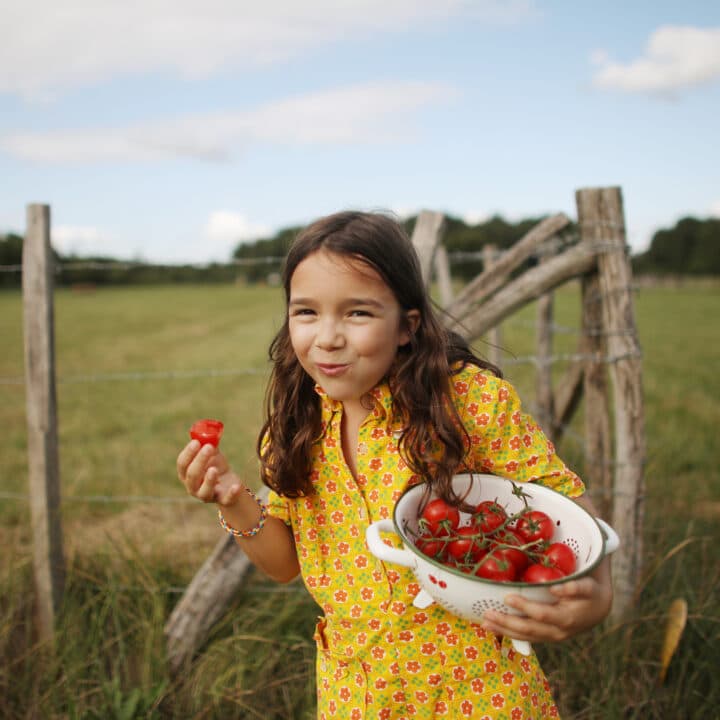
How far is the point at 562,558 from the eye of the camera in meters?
1.15

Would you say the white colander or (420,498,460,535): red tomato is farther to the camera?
(420,498,460,535): red tomato

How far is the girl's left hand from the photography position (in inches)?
41.8

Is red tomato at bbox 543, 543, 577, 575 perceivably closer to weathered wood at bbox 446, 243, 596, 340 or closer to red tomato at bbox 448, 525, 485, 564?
red tomato at bbox 448, 525, 485, 564

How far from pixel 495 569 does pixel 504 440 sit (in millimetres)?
333

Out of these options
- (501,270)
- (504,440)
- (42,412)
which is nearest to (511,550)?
(504,440)

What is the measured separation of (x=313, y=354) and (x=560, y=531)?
1.95ft

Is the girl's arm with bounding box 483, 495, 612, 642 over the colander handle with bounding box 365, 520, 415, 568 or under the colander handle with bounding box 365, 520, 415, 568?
under

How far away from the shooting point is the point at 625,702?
A: 7.39 ft

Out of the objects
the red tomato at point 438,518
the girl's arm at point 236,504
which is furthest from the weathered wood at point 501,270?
the red tomato at point 438,518

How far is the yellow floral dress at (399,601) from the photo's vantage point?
1374 mm

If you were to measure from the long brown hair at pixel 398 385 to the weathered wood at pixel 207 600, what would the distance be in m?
1.09

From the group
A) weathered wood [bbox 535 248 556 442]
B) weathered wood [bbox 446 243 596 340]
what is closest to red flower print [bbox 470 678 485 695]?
weathered wood [bbox 446 243 596 340]

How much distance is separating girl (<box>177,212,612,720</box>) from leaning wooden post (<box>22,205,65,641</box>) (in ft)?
5.39

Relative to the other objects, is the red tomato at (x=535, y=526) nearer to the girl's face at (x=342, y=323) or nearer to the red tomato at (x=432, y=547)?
the red tomato at (x=432, y=547)
